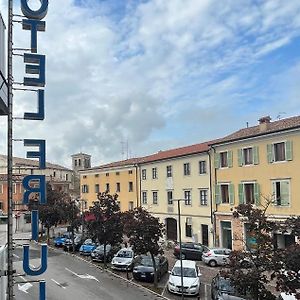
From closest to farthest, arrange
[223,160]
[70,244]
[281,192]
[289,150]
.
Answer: [289,150] → [281,192] → [223,160] → [70,244]

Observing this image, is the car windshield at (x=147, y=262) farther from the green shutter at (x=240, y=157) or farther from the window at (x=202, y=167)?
the window at (x=202, y=167)

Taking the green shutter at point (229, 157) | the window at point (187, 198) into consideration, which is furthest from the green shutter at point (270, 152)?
the window at point (187, 198)

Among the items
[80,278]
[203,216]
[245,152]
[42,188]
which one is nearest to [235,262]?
[42,188]

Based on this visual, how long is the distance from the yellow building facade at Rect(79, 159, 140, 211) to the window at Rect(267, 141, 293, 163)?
22194 millimetres

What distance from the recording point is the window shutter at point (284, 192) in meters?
30.7

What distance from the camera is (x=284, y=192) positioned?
31.0m

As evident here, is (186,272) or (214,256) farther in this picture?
(214,256)

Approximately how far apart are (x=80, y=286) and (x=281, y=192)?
15.5 meters

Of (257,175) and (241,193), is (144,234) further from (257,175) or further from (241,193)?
(241,193)

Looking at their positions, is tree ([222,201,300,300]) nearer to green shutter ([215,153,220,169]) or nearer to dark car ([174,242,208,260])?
dark car ([174,242,208,260])

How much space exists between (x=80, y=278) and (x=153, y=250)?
21.3 ft

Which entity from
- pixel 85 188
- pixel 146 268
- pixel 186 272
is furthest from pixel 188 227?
pixel 85 188

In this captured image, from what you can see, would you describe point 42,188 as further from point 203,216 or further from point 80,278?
point 203,216

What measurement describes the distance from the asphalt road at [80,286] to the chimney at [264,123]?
16320mm
